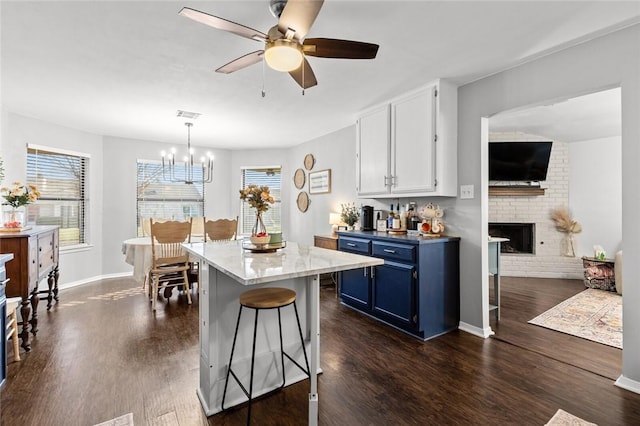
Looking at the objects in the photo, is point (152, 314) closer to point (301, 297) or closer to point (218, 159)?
point (301, 297)

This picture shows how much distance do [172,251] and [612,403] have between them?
4.25m

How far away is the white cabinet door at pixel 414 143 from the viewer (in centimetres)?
297

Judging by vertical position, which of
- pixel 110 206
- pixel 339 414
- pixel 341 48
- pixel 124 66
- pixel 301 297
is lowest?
pixel 339 414

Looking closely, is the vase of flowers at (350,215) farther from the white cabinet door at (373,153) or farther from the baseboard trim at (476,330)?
the baseboard trim at (476,330)

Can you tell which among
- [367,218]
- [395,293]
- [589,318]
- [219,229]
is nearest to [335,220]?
[367,218]

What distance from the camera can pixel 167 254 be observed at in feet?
12.6

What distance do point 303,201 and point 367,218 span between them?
2023mm

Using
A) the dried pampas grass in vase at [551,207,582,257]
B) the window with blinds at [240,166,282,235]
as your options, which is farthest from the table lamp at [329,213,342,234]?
the dried pampas grass in vase at [551,207,582,257]

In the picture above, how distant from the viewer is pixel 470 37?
217 cm

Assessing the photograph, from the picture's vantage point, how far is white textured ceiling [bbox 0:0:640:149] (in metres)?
1.87

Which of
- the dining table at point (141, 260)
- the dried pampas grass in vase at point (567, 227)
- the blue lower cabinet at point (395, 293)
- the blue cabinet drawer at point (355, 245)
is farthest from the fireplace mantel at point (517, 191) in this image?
the dining table at point (141, 260)

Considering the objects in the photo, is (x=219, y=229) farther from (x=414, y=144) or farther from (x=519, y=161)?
(x=519, y=161)

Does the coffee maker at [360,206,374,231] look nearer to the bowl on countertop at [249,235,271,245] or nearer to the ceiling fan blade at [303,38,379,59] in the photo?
the bowl on countertop at [249,235,271,245]

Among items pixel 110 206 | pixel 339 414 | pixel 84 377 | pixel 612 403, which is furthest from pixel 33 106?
pixel 612 403
